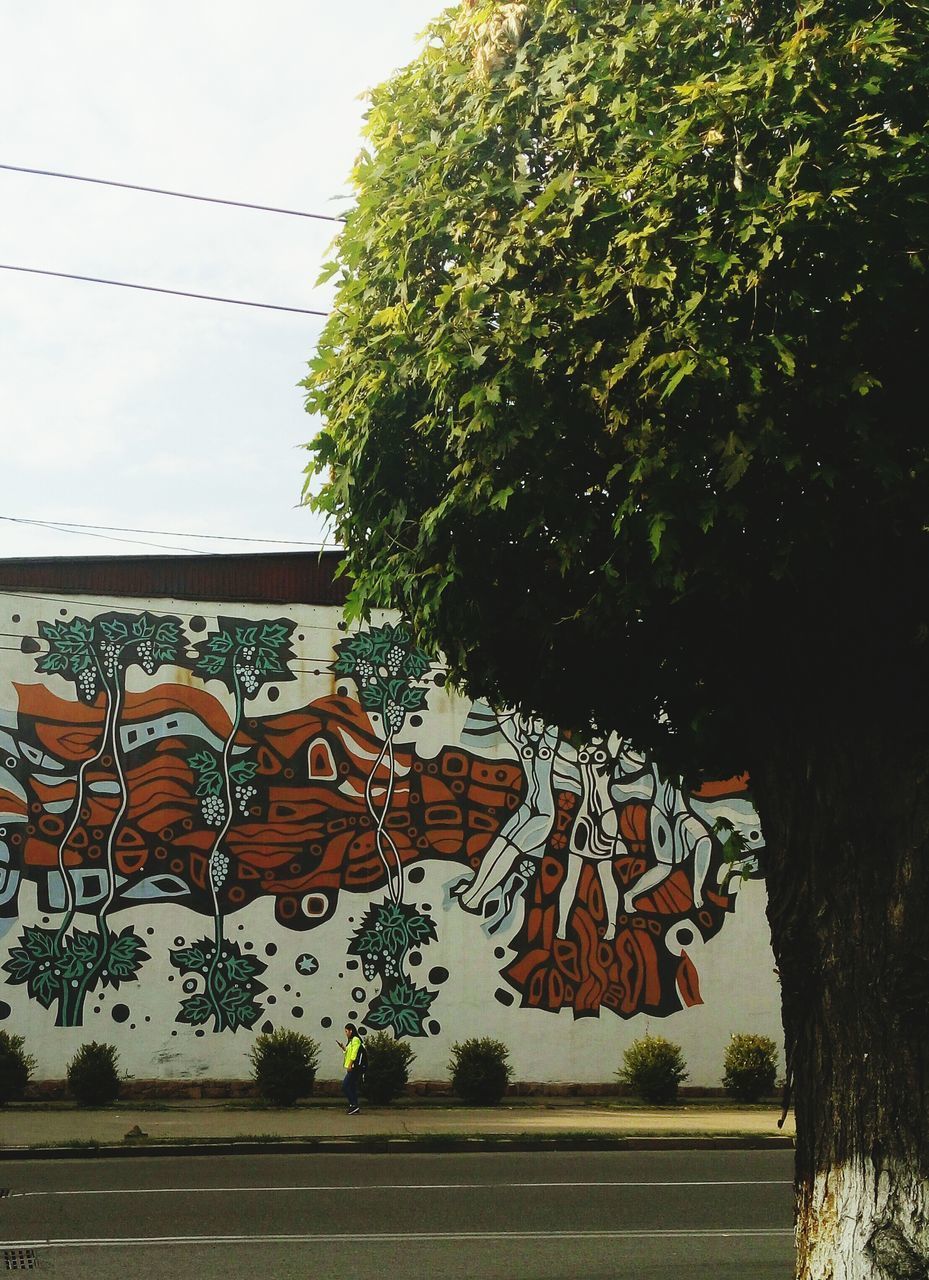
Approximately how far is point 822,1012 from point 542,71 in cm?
423

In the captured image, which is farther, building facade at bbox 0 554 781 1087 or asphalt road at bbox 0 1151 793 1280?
building facade at bbox 0 554 781 1087

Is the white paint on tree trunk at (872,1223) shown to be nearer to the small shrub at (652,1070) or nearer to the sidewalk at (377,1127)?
the sidewalk at (377,1127)

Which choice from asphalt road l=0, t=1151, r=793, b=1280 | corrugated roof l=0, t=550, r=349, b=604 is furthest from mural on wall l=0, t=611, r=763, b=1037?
asphalt road l=0, t=1151, r=793, b=1280

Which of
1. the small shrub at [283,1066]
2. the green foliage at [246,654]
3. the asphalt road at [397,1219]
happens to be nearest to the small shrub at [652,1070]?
the small shrub at [283,1066]

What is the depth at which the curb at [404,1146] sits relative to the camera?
48.0 ft

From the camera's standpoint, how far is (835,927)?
5629 millimetres

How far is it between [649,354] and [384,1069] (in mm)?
15508

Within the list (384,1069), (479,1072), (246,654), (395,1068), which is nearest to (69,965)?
(384,1069)

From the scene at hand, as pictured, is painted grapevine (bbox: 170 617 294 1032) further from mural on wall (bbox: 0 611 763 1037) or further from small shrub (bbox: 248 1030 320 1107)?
small shrub (bbox: 248 1030 320 1107)

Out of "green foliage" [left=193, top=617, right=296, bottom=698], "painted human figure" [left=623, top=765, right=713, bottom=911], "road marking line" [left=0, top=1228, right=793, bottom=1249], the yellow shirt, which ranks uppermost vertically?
"green foliage" [left=193, top=617, right=296, bottom=698]

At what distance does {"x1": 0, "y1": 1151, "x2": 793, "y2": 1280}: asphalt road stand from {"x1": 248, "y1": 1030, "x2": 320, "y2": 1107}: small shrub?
4.25 m

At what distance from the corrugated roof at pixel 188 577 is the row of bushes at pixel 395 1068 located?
6.41m

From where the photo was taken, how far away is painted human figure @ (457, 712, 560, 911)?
20.0 meters

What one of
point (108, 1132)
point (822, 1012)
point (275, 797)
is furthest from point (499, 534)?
point (275, 797)
